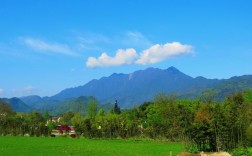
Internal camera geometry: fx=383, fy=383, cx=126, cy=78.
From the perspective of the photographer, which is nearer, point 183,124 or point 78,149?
point 78,149

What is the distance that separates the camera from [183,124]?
50.6 meters

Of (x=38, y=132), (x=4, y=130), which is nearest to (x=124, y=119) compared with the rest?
(x=38, y=132)

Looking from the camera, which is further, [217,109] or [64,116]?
[64,116]

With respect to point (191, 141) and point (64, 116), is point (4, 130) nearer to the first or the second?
point (191, 141)

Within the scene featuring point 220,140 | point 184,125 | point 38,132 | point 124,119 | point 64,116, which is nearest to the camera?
point 220,140

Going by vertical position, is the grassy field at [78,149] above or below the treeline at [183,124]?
below

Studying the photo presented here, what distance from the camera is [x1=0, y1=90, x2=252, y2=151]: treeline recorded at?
42.5 metres

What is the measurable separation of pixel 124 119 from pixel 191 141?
4917cm

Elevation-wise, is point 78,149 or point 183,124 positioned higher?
point 183,124

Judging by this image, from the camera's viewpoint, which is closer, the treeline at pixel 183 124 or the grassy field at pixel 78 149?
the grassy field at pixel 78 149

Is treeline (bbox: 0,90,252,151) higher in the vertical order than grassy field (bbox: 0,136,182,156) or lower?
higher

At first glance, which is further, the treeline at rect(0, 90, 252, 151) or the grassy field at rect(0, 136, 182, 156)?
the treeline at rect(0, 90, 252, 151)

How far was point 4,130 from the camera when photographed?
284 feet

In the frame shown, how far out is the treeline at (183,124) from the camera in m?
42.5
